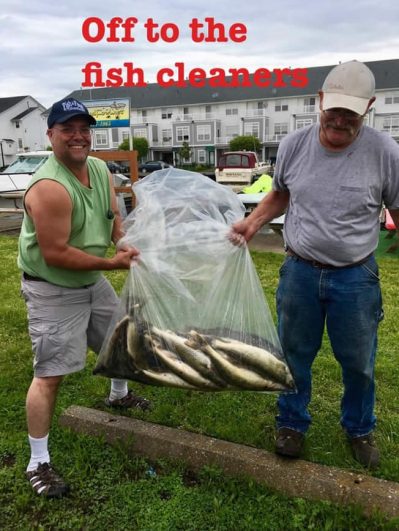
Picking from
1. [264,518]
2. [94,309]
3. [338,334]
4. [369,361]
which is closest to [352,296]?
[338,334]

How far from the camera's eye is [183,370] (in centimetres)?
206

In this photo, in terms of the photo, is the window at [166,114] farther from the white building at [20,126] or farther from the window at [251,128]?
the white building at [20,126]

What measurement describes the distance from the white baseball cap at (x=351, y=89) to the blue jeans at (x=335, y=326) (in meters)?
0.69

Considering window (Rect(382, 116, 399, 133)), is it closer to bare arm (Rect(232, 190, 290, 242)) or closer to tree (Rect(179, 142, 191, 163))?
tree (Rect(179, 142, 191, 163))

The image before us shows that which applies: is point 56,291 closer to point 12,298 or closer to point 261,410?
point 261,410

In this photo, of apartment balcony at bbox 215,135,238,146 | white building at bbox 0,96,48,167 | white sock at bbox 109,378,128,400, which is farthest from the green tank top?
white building at bbox 0,96,48,167

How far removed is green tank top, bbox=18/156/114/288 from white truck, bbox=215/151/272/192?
1142 centimetres

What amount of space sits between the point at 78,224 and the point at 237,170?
42.1 feet

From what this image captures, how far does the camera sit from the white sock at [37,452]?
230 centimetres

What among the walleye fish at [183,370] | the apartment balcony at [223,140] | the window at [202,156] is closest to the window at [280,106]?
the apartment balcony at [223,140]

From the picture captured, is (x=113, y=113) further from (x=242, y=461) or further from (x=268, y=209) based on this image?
(x=242, y=461)

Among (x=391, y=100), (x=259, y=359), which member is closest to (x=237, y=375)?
(x=259, y=359)

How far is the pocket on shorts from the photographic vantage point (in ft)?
7.34

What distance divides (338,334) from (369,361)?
0.21 meters
